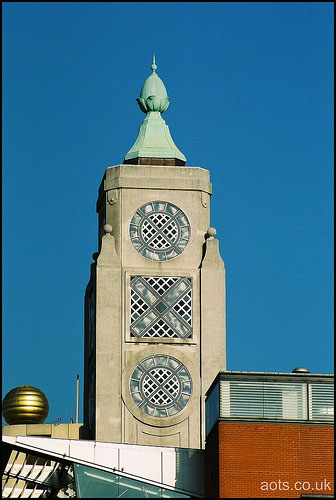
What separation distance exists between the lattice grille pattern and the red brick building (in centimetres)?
1175

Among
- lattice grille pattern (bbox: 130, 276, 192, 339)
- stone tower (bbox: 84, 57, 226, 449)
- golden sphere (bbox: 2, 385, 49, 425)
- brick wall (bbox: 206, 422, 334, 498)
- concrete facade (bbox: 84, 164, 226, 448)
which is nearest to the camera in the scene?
brick wall (bbox: 206, 422, 334, 498)

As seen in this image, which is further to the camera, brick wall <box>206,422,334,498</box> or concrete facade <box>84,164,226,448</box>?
concrete facade <box>84,164,226,448</box>

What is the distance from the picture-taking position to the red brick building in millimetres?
50594

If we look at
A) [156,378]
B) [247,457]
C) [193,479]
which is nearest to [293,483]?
[247,457]

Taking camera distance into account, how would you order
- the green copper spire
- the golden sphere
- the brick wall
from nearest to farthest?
the brick wall < the green copper spire < the golden sphere

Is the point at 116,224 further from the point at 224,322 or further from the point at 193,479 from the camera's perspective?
the point at 193,479

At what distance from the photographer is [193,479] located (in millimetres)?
54375

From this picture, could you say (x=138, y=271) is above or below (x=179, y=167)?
below

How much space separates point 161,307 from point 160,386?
3442 mm

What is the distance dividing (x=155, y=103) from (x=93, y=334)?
36.9 feet

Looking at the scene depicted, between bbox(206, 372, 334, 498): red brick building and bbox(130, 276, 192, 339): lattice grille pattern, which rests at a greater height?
bbox(130, 276, 192, 339): lattice grille pattern

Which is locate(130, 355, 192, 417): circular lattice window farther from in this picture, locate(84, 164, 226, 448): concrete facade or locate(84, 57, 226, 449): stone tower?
locate(84, 164, 226, 448): concrete facade

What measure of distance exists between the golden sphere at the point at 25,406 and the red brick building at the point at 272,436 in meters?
37.0

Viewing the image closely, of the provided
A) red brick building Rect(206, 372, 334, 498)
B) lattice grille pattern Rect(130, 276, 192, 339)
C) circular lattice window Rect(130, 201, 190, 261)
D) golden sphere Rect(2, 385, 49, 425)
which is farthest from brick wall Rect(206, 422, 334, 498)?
golden sphere Rect(2, 385, 49, 425)
